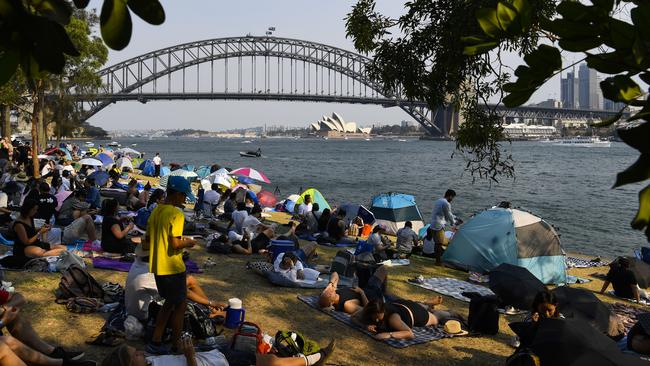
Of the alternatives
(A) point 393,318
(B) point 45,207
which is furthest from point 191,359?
(B) point 45,207

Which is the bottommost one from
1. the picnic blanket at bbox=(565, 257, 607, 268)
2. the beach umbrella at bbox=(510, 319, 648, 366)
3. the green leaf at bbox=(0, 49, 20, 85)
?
the picnic blanket at bbox=(565, 257, 607, 268)

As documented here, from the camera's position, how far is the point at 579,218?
21422mm

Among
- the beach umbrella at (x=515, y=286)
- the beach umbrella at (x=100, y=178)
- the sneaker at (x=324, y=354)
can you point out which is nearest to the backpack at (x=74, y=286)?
the sneaker at (x=324, y=354)

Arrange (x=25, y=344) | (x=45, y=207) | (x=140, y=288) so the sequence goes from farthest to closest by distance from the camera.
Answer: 1. (x=45, y=207)
2. (x=140, y=288)
3. (x=25, y=344)

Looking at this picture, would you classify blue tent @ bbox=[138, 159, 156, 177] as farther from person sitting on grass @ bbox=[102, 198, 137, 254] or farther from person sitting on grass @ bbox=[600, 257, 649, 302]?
person sitting on grass @ bbox=[600, 257, 649, 302]

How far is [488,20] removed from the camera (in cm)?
117

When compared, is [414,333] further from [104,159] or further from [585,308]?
[104,159]

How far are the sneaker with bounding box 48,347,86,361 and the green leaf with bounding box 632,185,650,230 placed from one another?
157 inches

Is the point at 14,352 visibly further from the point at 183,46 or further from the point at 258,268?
the point at 183,46

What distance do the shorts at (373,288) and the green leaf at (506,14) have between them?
5.18 metres

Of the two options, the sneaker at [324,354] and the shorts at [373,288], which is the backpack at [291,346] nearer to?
the sneaker at [324,354]

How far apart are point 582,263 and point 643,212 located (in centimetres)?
1075

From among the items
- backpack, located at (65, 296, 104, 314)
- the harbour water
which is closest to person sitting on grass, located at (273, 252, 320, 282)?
backpack, located at (65, 296, 104, 314)

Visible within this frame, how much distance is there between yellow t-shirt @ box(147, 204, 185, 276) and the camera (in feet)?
13.6
